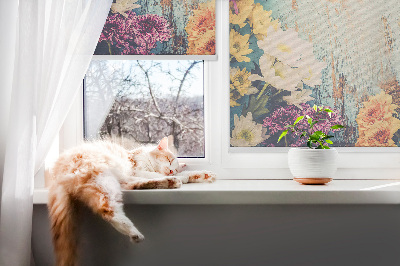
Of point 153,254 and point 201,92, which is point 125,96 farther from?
point 153,254

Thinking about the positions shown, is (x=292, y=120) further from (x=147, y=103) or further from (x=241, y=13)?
(x=147, y=103)

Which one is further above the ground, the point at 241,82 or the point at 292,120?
the point at 241,82

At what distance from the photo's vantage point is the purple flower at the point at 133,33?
1.38 metres

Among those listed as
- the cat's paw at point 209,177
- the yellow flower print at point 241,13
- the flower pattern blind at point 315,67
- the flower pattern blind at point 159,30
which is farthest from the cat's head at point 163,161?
the yellow flower print at point 241,13

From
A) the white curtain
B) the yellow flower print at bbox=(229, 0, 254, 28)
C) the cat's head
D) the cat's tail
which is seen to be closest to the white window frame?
the yellow flower print at bbox=(229, 0, 254, 28)

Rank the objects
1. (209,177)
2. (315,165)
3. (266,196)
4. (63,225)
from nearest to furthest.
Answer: (63,225)
(266,196)
(315,165)
(209,177)

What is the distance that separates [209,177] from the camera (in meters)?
1.33

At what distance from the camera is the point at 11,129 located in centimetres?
108

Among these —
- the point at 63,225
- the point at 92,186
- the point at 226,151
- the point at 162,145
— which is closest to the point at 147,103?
the point at 162,145

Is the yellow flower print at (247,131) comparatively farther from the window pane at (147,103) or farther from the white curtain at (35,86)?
the white curtain at (35,86)

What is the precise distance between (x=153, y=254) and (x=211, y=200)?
290 mm

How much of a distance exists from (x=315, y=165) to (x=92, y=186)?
0.80 metres

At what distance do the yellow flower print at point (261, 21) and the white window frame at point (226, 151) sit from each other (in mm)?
119

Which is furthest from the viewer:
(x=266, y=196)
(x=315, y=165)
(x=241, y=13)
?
(x=241, y=13)
